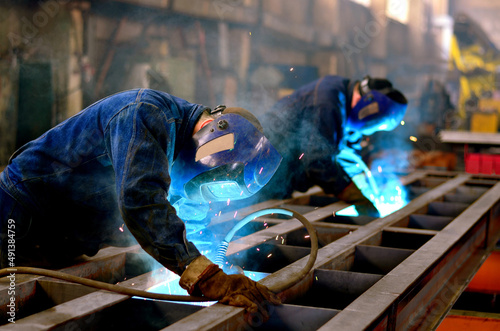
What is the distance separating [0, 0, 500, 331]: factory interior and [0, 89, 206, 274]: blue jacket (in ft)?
0.18

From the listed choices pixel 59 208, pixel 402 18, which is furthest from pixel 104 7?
pixel 402 18

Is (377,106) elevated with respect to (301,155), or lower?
elevated

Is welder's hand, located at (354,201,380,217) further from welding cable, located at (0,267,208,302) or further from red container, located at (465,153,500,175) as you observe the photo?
red container, located at (465,153,500,175)

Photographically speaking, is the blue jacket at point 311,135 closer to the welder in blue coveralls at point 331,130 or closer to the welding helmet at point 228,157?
the welder in blue coveralls at point 331,130

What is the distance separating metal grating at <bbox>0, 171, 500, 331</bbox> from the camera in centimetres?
157

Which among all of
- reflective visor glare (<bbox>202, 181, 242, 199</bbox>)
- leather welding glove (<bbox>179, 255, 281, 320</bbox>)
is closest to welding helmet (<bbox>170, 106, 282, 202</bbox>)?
reflective visor glare (<bbox>202, 181, 242, 199</bbox>)

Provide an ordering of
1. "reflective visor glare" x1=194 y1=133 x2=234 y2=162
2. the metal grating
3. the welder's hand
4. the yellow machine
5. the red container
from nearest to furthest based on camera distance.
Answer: the metal grating → "reflective visor glare" x1=194 y1=133 x2=234 y2=162 → the welder's hand → the red container → the yellow machine

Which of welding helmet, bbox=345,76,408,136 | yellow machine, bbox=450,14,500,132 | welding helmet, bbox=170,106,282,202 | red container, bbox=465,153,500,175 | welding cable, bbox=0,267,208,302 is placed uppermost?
yellow machine, bbox=450,14,500,132

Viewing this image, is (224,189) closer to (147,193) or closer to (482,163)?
(147,193)

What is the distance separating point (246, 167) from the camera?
1.77m

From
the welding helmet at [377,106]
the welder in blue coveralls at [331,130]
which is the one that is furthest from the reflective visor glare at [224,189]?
the welding helmet at [377,106]

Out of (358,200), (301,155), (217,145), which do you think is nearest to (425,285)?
(217,145)

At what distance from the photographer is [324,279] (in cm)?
208

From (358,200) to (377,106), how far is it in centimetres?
68
